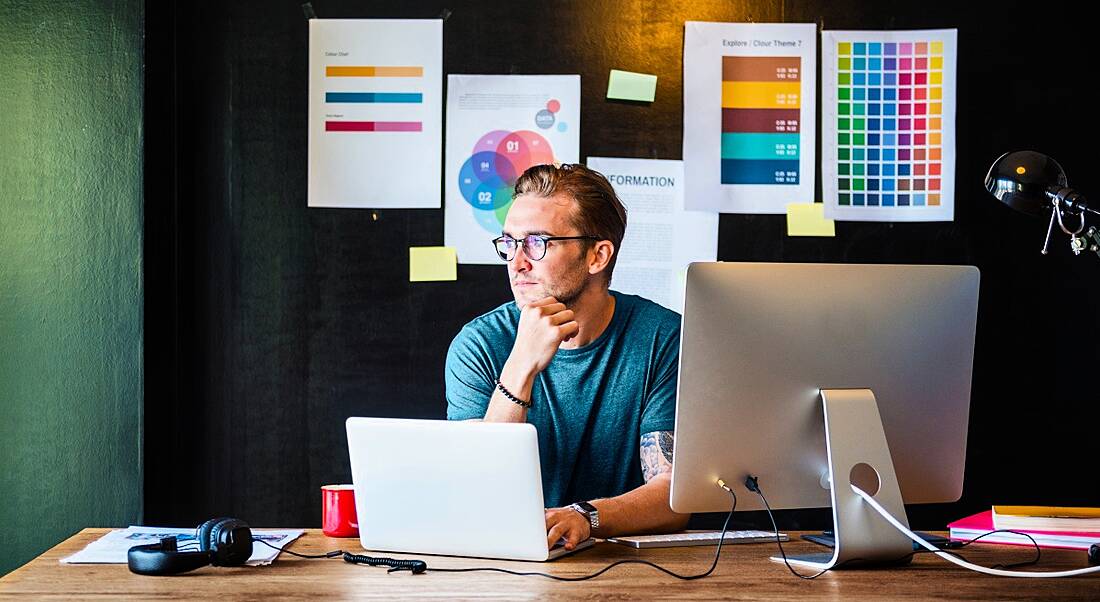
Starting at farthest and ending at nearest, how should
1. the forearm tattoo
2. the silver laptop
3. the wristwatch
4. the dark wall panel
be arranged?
the dark wall panel
the forearm tattoo
the wristwatch
the silver laptop

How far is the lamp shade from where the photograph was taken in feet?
4.92

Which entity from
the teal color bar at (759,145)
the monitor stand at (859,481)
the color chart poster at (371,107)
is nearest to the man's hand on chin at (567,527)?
the monitor stand at (859,481)

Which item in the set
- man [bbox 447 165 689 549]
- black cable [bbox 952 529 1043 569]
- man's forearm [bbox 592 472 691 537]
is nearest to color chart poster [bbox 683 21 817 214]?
man [bbox 447 165 689 549]

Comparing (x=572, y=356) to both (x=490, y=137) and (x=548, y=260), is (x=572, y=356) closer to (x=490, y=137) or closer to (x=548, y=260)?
(x=548, y=260)

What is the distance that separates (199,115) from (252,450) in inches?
35.4

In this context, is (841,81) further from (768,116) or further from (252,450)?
(252,450)

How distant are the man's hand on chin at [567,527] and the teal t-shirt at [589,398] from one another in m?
Answer: 0.49

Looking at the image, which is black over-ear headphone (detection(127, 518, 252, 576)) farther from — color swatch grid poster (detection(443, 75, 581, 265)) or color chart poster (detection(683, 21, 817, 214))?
color chart poster (detection(683, 21, 817, 214))

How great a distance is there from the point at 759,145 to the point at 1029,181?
1.33m

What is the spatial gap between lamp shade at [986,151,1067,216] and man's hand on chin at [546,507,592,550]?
0.78 m

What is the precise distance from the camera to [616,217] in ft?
7.70

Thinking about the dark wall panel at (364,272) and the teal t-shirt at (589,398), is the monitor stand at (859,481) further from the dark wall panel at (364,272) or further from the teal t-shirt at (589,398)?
the dark wall panel at (364,272)

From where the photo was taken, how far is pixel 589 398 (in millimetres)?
2162

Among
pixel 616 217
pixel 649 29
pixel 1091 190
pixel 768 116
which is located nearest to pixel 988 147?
pixel 1091 190
